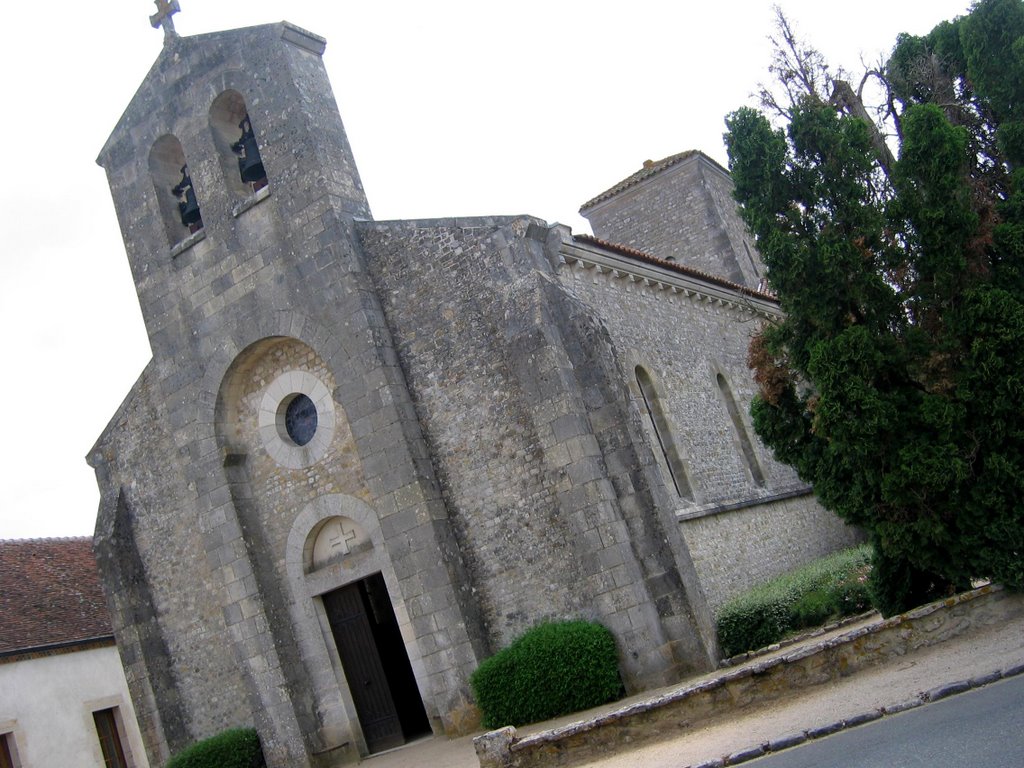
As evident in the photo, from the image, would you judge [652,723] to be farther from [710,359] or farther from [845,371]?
[710,359]

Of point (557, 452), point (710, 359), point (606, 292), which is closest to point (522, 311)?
point (557, 452)

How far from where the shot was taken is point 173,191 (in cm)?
1773

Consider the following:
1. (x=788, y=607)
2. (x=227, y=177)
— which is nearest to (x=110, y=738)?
(x=227, y=177)

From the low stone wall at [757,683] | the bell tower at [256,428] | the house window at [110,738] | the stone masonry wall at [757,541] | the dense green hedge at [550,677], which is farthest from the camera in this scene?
the house window at [110,738]

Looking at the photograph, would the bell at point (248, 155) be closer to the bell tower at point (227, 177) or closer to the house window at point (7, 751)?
the bell tower at point (227, 177)

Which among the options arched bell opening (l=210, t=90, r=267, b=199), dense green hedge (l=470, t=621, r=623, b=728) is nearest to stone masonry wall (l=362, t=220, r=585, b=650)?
dense green hedge (l=470, t=621, r=623, b=728)

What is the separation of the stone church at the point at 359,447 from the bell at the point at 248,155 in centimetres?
4

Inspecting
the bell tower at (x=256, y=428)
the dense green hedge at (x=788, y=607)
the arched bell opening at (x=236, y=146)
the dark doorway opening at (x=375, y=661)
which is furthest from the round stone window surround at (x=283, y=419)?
the dense green hedge at (x=788, y=607)

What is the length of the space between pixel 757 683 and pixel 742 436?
35.0 feet

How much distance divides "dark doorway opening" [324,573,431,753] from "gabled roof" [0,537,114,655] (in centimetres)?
982

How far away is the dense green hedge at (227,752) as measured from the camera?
15.7 m

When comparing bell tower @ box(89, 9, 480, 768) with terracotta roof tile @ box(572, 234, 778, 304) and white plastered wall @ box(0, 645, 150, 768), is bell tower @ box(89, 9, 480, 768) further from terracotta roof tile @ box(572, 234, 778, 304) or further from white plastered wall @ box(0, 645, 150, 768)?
white plastered wall @ box(0, 645, 150, 768)

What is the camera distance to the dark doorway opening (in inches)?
611

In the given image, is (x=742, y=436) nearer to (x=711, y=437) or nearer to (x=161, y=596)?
(x=711, y=437)
